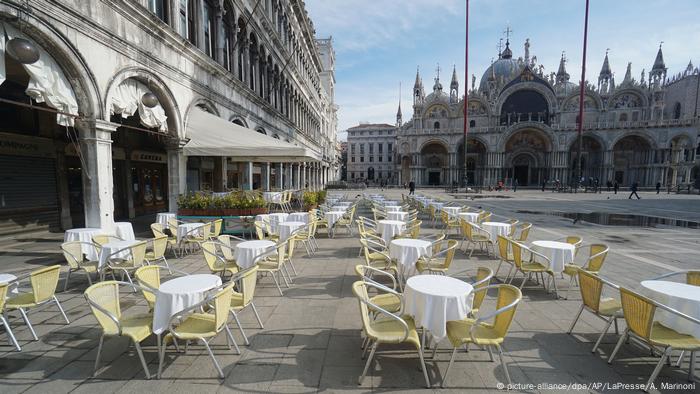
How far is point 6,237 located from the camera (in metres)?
8.80

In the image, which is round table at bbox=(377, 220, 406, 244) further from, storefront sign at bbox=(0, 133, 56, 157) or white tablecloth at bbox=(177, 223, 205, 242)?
storefront sign at bbox=(0, 133, 56, 157)

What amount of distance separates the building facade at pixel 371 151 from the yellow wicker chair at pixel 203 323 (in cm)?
8004

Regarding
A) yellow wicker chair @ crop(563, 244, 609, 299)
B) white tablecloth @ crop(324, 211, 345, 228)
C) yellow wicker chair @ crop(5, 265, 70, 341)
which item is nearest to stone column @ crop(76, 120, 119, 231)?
yellow wicker chair @ crop(5, 265, 70, 341)

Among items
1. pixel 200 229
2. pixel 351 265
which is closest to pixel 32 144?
pixel 200 229

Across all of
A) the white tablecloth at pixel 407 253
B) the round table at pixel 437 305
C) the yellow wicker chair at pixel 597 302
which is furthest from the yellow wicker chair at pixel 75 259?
the yellow wicker chair at pixel 597 302

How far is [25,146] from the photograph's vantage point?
932 cm

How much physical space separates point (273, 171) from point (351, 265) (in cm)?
1997

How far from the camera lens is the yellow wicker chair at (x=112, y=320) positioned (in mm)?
2932

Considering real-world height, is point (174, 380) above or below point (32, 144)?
below

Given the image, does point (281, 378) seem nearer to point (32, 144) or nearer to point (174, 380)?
point (174, 380)

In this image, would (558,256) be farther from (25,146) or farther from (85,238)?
(25,146)

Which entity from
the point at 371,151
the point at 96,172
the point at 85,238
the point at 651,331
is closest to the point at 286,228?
the point at 85,238

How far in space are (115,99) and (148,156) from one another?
7.16 metres

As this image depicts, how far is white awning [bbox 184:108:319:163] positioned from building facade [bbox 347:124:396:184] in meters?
72.0
